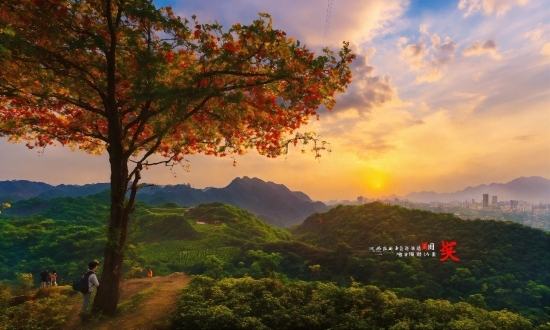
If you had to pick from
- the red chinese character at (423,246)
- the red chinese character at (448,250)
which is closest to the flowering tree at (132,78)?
the red chinese character at (448,250)

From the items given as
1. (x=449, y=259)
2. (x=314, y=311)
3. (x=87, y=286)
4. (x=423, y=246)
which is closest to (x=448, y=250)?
(x=449, y=259)

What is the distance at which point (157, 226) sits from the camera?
49.0 meters

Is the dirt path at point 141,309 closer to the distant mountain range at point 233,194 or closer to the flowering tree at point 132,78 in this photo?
the flowering tree at point 132,78

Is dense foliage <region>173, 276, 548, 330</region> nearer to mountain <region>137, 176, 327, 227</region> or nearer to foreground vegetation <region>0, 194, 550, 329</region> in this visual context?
foreground vegetation <region>0, 194, 550, 329</region>

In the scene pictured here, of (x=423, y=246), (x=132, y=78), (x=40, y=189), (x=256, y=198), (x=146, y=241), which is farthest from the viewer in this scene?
(x=256, y=198)

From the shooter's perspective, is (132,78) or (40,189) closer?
(132,78)

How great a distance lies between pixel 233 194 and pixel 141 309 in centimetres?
13620

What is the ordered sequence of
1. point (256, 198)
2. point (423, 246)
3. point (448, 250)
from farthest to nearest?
point (256, 198), point (423, 246), point (448, 250)

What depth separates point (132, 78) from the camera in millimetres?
8641

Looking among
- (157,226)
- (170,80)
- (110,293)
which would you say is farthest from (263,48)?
(157,226)

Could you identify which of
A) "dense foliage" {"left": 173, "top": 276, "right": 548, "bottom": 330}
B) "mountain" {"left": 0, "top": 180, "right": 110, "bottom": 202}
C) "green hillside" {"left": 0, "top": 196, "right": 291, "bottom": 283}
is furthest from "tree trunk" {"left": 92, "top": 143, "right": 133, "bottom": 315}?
"mountain" {"left": 0, "top": 180, "right": 110, "bottom": 202}

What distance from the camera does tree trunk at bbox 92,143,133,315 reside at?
9438 millimetres

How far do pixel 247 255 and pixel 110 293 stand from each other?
23.9 meters

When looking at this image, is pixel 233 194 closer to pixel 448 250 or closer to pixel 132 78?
pixel 448 250
